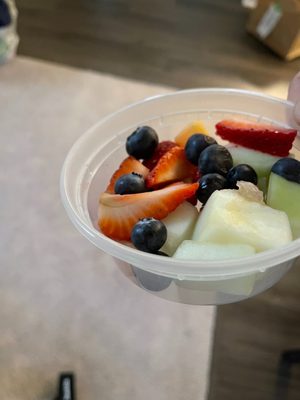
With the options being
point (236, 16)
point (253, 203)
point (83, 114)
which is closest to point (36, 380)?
point (253, 203)

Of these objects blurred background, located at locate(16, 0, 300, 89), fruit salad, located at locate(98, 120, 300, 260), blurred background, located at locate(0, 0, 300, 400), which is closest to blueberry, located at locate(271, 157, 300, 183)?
fruit salad, located at locate(98, 120, 300, 260)

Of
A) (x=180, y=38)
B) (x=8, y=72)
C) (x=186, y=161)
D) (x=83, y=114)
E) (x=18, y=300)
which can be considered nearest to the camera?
(x=186, y=161)

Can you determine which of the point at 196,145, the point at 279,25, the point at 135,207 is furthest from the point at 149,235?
the point at 279,25

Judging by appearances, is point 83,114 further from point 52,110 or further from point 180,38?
point 180,38

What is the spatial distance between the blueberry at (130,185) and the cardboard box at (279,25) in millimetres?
1340

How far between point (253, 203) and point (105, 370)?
1.70 ft

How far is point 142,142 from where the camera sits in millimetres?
914

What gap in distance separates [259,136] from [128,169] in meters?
0.22

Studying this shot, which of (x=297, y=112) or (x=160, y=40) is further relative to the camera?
(x=160, y=40)

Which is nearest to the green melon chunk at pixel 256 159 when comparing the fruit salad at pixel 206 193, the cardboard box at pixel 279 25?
the fruit salad at pixel 206 193

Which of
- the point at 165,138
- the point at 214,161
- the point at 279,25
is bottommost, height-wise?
the point at 279,25

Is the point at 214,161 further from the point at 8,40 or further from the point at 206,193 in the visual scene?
the point at 8,40

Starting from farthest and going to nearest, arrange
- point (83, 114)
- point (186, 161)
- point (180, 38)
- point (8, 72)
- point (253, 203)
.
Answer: point (180, 38) < point (8, 72) < point (83, 114) < point (186, 161) < point (253, 203)

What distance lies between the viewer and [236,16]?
2.28 m
